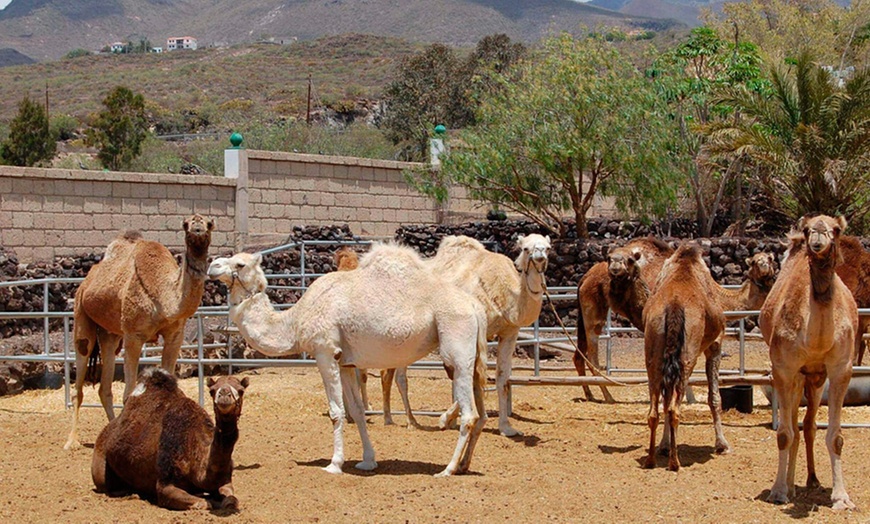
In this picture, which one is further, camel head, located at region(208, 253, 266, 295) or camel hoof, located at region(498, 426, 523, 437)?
camel hoof, located at region(498, 426, 523, 437)

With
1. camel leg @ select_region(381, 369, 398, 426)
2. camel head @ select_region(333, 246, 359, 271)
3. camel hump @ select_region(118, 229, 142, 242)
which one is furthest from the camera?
camel head @ select_region(333, 246, 359, 271)

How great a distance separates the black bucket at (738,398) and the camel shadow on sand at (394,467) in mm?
4236

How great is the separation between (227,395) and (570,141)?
16795mm

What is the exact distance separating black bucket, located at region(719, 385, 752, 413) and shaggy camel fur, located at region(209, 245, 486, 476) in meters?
4.18

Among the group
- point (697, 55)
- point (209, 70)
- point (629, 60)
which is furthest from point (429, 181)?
point (209, 70)

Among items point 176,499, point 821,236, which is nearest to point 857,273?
point 821,236

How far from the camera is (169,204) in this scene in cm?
2448

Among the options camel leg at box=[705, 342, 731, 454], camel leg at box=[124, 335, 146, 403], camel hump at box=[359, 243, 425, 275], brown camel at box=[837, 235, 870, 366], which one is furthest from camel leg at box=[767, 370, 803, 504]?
camel leg at box=[124, 335, 146, 403]

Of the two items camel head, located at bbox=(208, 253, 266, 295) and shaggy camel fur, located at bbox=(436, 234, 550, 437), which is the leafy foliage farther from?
camel head, located at bbox=(208, 253, 266, 295)

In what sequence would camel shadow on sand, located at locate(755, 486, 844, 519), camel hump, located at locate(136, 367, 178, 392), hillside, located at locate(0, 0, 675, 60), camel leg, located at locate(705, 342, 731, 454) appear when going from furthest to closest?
hillside, located at locate(0, 0, 675, 60), camel leg, located at locate(705, 342, 731, 454), camel hump, located at locate(136, 367, 178, 392), camel shadow on sand, located at locate(755, 486, 844, 519)

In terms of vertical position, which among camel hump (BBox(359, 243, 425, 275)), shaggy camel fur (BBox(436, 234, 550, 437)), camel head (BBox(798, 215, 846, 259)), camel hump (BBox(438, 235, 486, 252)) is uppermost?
camel head (BBox(798, 215, 846, 259))

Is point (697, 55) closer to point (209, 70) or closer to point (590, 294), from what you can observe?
point (590, 294)

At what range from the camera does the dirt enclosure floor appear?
8.04 metres

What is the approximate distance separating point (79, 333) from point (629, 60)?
16246mm
